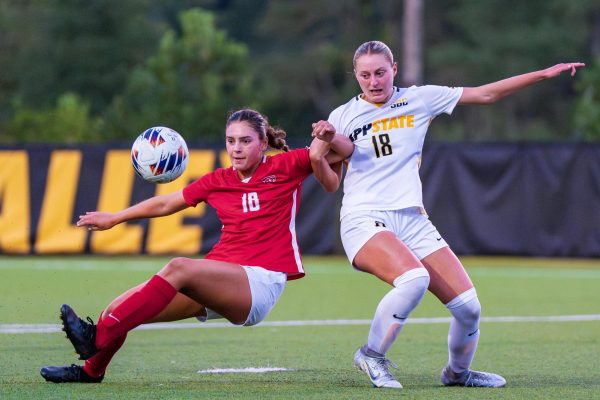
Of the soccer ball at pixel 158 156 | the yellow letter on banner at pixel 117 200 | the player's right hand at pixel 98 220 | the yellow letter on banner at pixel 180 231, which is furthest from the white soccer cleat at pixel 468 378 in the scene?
the yellow letter on banner at pixel 117 200

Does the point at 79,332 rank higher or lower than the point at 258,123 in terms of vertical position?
lower

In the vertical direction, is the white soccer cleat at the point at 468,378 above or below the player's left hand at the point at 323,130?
below

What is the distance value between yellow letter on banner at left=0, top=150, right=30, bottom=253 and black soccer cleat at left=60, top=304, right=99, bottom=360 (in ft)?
43.0

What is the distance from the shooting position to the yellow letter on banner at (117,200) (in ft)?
64.2

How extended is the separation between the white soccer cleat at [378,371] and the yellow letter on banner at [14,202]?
521 inches

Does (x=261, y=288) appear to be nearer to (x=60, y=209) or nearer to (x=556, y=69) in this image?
(x=556, y=69)

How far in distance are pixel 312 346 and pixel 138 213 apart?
9.18 ft

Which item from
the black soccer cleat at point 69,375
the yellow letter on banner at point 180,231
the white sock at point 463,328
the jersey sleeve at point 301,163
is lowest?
the yellow letter on banner at point 180,231

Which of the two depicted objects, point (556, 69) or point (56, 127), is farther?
point (56, 127)

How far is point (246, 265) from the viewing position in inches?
282

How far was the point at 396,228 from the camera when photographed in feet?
24.4

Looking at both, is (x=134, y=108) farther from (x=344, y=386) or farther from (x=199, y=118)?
(x=344, y=386)

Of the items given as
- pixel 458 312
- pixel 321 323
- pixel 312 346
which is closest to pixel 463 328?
pixel 458 312

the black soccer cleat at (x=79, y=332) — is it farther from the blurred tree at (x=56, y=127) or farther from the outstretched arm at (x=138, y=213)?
the blurred tree at (x=56, y=127)
